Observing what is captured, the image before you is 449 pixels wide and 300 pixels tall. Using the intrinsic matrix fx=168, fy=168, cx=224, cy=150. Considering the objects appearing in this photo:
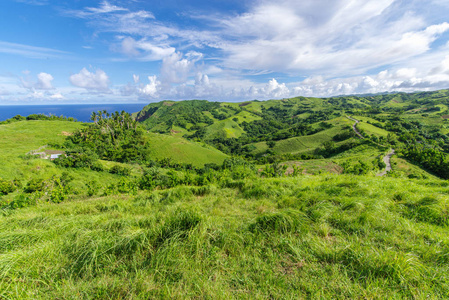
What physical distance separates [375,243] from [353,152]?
302 ft

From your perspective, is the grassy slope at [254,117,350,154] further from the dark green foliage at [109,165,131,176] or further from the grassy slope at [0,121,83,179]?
the grassy slope at [0,121,83,179]

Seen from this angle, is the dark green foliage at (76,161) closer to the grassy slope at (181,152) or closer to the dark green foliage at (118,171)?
the dark green foliage at (118,171)

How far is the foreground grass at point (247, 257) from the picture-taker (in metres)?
2.77

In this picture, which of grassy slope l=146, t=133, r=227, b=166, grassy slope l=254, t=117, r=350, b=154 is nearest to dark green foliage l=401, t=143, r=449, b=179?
grassy slope l=254, t=117, r=350, b=154

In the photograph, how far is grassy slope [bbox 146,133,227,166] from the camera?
3109 inches

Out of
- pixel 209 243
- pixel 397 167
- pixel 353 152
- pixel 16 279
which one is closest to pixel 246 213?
pixel 209 243

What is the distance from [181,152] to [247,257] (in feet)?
269

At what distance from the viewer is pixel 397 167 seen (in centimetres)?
5397

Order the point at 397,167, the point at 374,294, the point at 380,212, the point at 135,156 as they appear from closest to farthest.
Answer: the point at 374,294 < the point at 380,212 < the point at 397,167 < the point at 135,156

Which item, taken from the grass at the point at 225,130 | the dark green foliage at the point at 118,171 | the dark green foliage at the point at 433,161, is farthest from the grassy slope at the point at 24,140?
the dark green foliage at the point at 433,161

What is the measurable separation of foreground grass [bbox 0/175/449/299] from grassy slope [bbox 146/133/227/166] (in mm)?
73325

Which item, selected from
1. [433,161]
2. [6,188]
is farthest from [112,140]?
[433,161]

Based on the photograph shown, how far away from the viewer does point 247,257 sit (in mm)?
3588

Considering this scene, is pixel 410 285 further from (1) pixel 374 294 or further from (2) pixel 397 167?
(2) pixel 397 167
